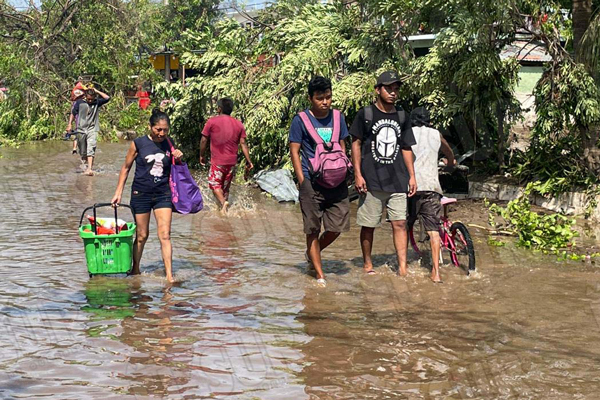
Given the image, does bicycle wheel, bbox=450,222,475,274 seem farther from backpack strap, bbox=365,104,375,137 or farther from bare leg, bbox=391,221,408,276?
backpack strap, bbox=365,104,375,137

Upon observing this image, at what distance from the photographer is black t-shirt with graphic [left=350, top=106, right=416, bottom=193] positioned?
316 inches

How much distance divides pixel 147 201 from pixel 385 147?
237 centimetres

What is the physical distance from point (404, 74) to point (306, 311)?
751 cm

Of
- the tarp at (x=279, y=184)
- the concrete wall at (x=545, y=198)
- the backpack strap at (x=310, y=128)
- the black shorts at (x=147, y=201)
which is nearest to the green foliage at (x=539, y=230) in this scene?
the concrete wall at (x=545, y=198)

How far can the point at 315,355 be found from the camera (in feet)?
19.2

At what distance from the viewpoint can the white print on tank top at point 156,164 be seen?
795 centimetres

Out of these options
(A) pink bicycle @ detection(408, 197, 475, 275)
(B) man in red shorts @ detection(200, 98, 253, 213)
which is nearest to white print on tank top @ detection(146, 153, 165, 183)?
(A) pink bicycle @ detection(408, 197, 475, 275)

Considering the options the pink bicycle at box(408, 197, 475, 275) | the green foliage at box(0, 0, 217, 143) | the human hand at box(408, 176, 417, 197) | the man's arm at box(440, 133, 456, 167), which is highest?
the green foliage at box(0, 0, 217, 143)

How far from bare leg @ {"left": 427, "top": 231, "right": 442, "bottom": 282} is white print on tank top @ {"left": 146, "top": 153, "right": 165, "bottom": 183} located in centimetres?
275

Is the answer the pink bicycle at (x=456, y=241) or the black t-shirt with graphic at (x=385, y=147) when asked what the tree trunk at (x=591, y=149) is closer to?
the pink bicycle at (x=456, y=241)

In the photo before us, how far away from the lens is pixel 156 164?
798cm

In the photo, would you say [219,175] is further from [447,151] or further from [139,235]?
[447,151]

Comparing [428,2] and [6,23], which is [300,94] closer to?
[428,2]

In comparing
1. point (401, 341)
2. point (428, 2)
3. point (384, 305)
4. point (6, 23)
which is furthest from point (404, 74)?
point (6, 23)
